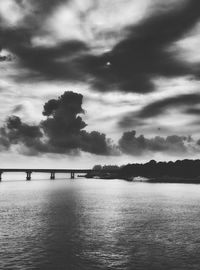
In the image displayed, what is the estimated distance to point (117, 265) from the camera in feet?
109

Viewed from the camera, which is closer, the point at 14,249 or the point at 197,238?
the point at 14,249

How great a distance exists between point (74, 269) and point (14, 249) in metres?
10.3

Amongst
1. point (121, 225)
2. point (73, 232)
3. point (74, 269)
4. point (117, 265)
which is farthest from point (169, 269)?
point (121, 225)

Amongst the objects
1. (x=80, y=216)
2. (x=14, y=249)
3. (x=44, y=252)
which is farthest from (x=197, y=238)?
(x=80, y=216)

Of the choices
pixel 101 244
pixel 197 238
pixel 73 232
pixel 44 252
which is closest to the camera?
pixel 44 252

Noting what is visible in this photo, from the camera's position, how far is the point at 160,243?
42688mm

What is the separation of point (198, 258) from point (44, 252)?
15.9 m

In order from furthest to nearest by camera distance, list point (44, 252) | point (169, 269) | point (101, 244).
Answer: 1. point (101, 244)
2. point (44, 252)
3. point (169, 269)

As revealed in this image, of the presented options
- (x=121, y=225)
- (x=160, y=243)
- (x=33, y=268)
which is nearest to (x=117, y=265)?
(x=33, y=268)

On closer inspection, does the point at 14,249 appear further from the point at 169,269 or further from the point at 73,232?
the point at 169,269

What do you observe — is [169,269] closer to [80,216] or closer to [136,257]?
[136,257]

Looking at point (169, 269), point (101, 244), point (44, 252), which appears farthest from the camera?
point (101, 244)

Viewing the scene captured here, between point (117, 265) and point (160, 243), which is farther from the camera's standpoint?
point (160, 243)

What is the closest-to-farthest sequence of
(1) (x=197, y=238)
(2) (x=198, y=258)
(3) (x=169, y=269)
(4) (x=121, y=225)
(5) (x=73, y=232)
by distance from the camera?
(3) (x=169, y=269) < (2) (x=198, y=258) < (1) (x=197, y=238) < (5) (x=73, y=232) < (4) (x=121, y=225)
